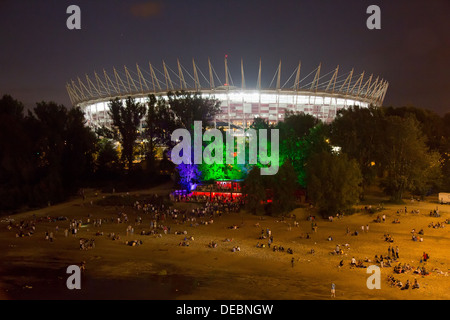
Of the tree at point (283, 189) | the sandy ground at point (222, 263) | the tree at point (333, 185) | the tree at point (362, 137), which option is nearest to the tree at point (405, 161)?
the tree at point (362, 137)

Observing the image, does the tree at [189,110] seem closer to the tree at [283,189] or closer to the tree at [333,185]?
the tree at [283,189]

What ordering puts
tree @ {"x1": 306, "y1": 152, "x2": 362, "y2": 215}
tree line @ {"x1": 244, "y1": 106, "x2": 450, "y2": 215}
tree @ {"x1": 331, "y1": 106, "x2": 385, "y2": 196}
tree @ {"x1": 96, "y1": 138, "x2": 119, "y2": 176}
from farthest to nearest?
tree @ {"x1": 96, "y1": 138, "x2": 119, "y2": 176} → tree @ {"x1": 331, "y1": 106, "x2": 385, "y2": 196} → tree line @ {"x1": 244, "y1": 106, "x2": 450, "y2": 215} → tree @ {"x1": 306, "y1": 152, "x2": 362, "y2": 215}

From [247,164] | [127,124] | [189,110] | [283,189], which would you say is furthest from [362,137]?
[127,124]

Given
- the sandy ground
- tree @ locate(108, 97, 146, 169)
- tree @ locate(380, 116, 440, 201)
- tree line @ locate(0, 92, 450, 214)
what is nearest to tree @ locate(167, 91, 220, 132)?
tree line @ locate(0, 92, 450, 214)

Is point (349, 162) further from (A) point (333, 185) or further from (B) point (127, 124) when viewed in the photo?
(B) point (127, 124)

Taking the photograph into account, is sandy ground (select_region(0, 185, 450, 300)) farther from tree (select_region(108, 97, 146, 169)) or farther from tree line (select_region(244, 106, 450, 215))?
tree (select_region(108, 97, 146, 169))
